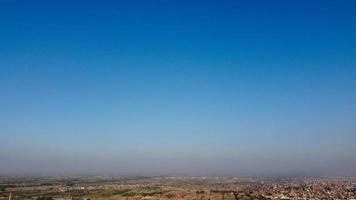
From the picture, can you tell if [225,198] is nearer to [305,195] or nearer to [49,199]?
[305,195]

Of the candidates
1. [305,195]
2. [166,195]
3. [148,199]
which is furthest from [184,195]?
[305,195]

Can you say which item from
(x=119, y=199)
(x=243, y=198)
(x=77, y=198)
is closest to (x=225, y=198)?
(x=243, y=198)

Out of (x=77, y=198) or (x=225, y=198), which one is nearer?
(x=225, y=198)

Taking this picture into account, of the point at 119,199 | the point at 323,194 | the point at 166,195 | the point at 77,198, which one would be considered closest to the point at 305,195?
the point at 323,194

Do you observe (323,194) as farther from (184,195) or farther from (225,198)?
(184,195)

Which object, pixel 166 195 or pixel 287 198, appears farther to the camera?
pixel 166 195

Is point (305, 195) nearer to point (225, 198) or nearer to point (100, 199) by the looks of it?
point (225, 198)

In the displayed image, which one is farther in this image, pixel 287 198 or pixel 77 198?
pixel 77 198
